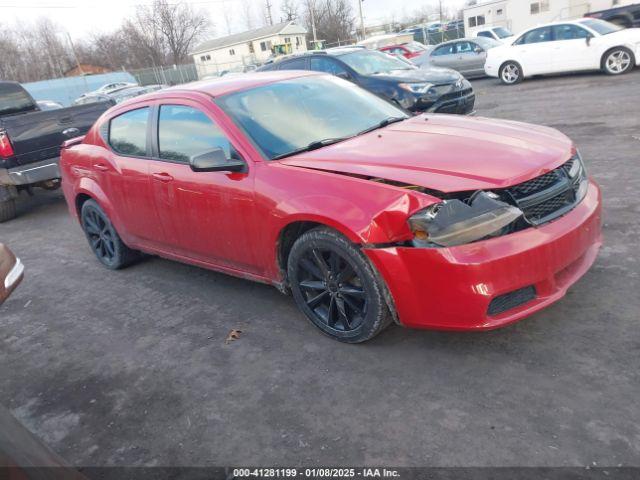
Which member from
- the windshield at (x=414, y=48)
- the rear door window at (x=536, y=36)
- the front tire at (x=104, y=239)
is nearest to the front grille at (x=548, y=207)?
the front tire at (x=104, y=239)

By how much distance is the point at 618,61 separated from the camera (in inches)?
524

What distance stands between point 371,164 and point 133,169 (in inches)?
91.1

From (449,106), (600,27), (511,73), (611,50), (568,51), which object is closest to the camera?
(449,106)

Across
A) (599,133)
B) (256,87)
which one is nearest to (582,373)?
(256,87)

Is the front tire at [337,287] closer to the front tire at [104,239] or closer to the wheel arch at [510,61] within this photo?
the front tire at [104,239]

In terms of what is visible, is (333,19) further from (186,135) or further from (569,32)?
→ (186,135)

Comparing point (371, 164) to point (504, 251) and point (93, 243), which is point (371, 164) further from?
point (93, 243)

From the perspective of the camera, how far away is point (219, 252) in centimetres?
405

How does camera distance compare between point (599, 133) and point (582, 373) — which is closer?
point (582, 373)

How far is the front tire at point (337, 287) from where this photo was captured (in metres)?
3.09

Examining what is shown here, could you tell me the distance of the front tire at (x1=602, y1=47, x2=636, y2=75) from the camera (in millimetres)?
13125

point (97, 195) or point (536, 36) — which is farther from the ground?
point (536, 36)

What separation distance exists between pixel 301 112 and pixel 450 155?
51.1 inches

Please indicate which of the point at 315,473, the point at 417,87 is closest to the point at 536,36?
the point at 417,87
